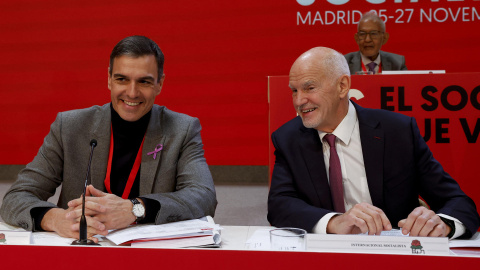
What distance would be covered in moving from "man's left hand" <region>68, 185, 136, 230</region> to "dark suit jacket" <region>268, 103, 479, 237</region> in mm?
551

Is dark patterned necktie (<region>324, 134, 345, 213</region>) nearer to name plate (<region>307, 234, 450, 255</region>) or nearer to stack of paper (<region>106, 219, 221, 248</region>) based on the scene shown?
stack of paper (<region>106, 219, 221, 248</region>)

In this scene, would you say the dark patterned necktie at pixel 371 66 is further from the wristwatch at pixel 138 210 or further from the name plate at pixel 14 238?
the name plate at pixel 14 238

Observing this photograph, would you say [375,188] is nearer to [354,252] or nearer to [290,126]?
[290,126]

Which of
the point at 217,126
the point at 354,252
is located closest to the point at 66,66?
the point at 217,126

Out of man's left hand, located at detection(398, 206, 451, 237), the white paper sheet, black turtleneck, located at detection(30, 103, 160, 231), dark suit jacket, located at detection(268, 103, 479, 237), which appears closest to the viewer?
the white paper sheet

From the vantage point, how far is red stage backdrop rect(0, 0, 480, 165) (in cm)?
580

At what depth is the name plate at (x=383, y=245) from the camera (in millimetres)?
1130

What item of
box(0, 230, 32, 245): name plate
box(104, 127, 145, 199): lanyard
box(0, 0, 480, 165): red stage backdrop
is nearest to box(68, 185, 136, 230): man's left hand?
box(0, 230, 32, 245): name plate

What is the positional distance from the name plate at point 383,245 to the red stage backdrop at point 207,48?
4.93 metres

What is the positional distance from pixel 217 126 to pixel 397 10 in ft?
8.18

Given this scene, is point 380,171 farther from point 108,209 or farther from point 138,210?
point 108,209

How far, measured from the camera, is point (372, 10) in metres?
5.76

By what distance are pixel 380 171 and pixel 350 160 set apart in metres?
0.14

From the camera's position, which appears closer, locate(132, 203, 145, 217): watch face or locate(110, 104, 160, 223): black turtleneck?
locate(132, 203, 145, 217): watch face
